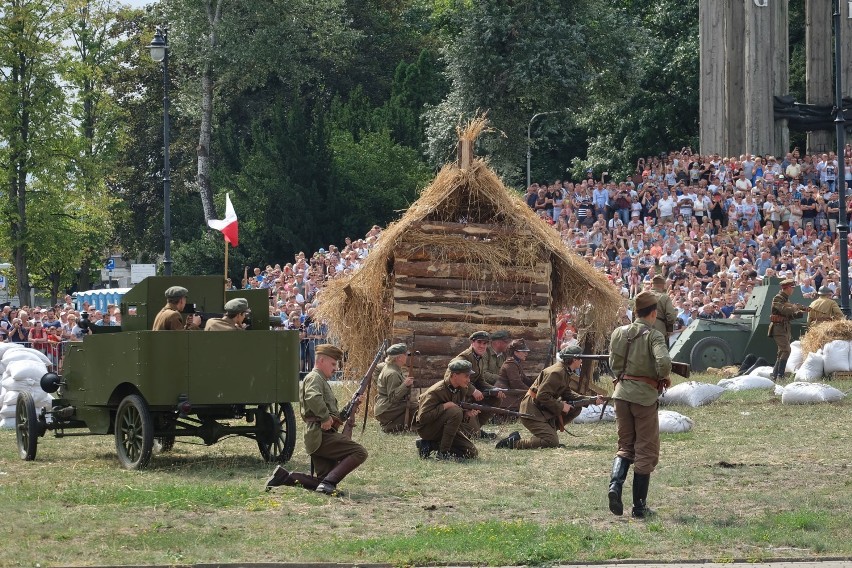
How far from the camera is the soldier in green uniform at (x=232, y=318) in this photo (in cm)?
1537

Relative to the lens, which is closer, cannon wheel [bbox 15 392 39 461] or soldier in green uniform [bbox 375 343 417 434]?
cannon wheel [bbox 15 392 39 461]

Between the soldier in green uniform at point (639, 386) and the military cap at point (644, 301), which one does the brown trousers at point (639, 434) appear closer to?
the soldier in green uniform at point (639, 386)

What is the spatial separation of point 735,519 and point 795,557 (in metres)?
1.47

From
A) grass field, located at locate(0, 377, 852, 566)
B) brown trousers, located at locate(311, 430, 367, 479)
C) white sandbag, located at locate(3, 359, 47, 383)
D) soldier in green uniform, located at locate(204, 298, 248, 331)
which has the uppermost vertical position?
soldier in green uniform, located at locate(204, 298, 248, 331)

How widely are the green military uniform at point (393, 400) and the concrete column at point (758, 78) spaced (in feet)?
67.4

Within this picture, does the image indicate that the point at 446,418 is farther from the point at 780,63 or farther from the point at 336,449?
the point at 780,63

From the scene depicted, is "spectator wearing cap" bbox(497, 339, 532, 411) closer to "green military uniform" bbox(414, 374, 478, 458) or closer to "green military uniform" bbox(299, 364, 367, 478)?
"green military uniform" bbox(414, 374, 478, 458)

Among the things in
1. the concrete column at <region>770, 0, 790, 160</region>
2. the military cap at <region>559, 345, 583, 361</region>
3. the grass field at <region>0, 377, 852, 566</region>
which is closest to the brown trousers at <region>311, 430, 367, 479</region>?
the grass field at <region>0, 377, 852, 566</region>

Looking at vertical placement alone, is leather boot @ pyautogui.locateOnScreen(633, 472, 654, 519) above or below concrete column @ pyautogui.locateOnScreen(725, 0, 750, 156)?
below


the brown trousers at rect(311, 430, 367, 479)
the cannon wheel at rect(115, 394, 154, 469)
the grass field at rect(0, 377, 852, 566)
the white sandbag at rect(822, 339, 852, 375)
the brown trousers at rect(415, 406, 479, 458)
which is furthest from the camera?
the white sandbag at rect(822, 339, 852, 375)

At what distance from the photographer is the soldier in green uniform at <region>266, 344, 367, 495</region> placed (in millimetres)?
12883

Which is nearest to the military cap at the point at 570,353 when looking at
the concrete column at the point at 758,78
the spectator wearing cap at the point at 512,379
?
the spectator wearing cap at the point at 512,379

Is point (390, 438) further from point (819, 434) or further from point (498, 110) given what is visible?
point (498, 110)

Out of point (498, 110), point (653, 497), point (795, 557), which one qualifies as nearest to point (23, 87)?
point (498, 110)
